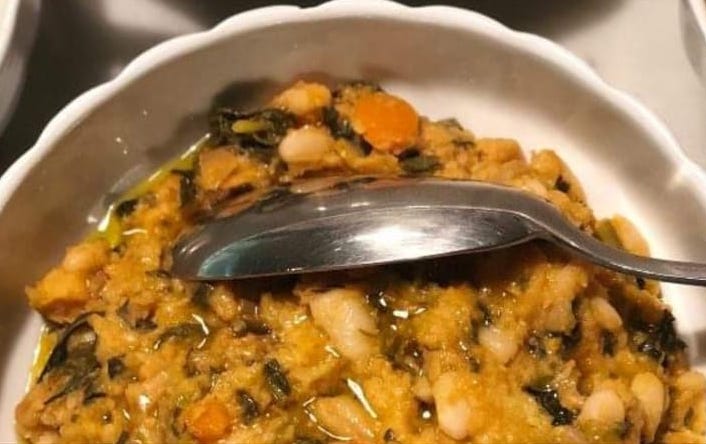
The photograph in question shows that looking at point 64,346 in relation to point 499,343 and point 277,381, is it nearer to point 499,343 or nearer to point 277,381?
point 277,381

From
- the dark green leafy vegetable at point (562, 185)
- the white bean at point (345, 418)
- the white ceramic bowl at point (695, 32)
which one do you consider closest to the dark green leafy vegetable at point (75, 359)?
A: the white bean at point (345, 418)

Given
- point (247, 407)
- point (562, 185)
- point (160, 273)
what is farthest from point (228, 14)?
point (247, 407)

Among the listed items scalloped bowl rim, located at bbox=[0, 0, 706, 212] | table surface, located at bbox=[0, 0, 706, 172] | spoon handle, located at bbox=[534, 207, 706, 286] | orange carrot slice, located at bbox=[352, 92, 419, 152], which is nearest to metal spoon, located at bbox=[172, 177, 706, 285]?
spoon handle, located at bbox=[534, 207, 706, 286]

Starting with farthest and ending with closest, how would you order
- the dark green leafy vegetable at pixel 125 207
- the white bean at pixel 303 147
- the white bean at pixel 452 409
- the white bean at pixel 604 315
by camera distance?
the dark green leafy vegetable at pixel 125 207, the white bean at pixel 303 147, the white bean at pixel 604 315, the white bean at pixel 452 409

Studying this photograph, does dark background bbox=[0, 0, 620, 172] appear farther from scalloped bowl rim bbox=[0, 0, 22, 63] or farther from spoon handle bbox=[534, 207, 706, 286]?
spoon handle bbox=[534, 207, 706, 286]

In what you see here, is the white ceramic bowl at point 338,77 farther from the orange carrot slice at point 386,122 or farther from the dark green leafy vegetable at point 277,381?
the dark green leafy vegetable at point 277,381
